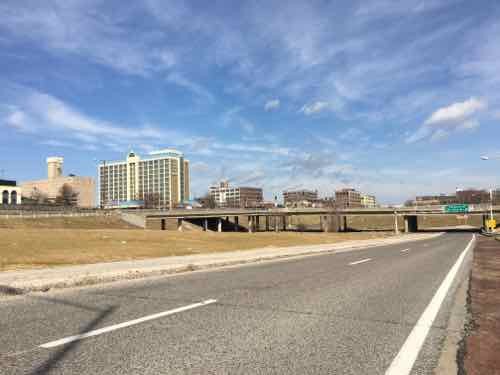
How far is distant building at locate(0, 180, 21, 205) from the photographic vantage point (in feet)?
469

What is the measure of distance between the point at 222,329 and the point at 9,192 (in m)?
160

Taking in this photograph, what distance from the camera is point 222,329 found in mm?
6523

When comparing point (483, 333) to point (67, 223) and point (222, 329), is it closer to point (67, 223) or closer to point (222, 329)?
point (222, 329)

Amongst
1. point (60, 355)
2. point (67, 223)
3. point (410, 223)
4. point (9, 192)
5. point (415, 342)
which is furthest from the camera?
point (9, 192)

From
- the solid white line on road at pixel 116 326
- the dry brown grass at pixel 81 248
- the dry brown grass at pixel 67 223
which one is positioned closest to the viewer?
the solid white line on road at pixel 116 326

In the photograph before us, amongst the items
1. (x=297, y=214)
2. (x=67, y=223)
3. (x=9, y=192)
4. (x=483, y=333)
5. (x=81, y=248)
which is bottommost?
(x=81, y=248)

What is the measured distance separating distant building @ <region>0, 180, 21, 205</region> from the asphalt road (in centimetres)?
15308

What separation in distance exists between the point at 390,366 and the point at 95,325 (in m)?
4.38

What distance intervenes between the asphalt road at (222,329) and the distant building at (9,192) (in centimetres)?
15308

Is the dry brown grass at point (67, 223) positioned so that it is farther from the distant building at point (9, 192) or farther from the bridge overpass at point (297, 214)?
the distant building at point (9, 192)

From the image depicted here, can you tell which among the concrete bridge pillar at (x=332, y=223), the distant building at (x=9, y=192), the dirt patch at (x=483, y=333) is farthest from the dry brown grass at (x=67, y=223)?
the distant building at (x=9, y=192)

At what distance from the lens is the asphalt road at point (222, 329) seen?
492 centimetres

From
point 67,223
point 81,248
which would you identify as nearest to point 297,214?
point 67,223

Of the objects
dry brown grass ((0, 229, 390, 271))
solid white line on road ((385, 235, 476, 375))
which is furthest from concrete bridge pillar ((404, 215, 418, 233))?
solid white line on road ((385, 235, 476, 375))
